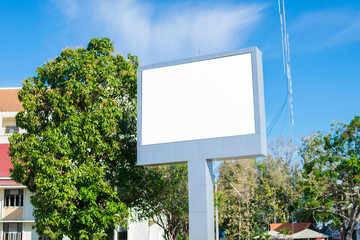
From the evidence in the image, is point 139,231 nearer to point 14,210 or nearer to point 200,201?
point 14,210

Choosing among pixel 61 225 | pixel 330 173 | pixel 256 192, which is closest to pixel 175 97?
pixel 61 225

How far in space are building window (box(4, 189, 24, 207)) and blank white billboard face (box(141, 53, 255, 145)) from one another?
17025mm

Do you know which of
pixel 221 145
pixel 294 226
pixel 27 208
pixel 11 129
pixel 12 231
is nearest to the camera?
pixel 221 145

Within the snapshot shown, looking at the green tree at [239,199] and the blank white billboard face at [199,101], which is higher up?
the blank white billboard face at [199,101]

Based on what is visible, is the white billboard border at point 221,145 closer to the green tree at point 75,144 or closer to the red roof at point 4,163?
the green tree at point 75,144

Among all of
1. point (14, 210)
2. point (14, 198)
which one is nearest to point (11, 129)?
point (14, 198)

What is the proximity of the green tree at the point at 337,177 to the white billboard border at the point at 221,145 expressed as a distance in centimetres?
795

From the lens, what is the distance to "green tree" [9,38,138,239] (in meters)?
17.7

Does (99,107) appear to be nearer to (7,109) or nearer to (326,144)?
(326,144)

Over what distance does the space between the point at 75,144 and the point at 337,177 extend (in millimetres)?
12890

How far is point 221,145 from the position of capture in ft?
51.1

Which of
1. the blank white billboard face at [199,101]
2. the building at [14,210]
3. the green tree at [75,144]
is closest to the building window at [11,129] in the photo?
the building at [14,210]

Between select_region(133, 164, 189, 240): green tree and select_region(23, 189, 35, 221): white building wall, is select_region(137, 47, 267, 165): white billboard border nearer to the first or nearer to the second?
select_region(133, 164, 189, 240): green tree

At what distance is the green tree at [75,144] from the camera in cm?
1773
